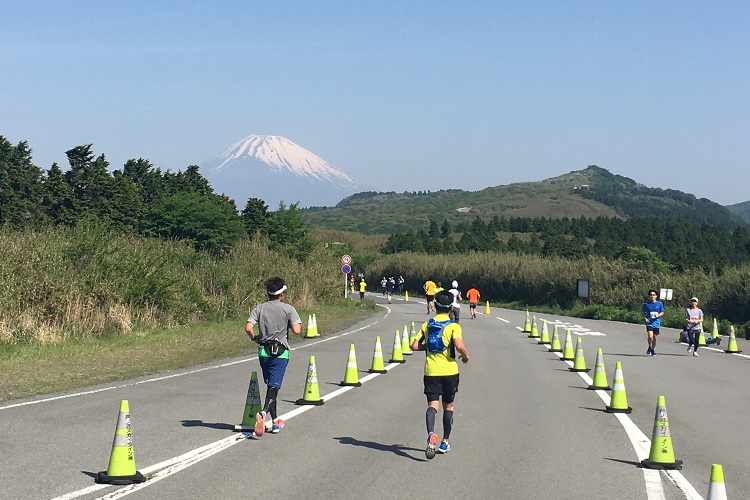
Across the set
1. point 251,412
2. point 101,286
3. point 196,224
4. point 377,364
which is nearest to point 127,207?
point 196,224

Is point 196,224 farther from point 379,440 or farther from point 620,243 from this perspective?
point 620,243

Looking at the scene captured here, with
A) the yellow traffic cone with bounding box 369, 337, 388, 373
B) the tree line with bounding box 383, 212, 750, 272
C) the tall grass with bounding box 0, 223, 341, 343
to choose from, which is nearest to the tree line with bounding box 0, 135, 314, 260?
the tall grass with bounding box 0, 223, 341, 343

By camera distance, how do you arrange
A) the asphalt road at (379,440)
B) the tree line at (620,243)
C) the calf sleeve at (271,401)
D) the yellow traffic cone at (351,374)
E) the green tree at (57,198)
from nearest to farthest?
1. the asphalt road at (379,440)
2. the calf sleeve at (271,401)
3. the yellow traffic cone at (351,374)
4. the green tree at (57,198)
5. the tree line at (620,243)

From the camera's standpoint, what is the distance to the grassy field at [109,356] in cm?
1658

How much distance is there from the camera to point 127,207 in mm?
59281

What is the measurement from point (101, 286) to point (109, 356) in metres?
6.62

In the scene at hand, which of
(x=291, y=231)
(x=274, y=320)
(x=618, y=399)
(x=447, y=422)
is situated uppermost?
(x=291, y=231)

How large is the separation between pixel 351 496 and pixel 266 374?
3.70 m

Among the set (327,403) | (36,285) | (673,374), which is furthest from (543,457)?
(36,285)

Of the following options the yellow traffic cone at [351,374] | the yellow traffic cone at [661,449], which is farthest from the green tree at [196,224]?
the yellow traffic cone at [661,449]

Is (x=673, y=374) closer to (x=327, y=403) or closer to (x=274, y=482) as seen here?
(x=327, y=403)

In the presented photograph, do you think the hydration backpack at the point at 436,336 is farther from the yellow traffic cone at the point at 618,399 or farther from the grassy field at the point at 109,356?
the grassy field at the point at 109,356

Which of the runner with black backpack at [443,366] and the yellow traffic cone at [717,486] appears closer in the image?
the yellow traffic cone at [717,486]

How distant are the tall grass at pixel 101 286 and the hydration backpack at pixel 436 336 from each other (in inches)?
613
